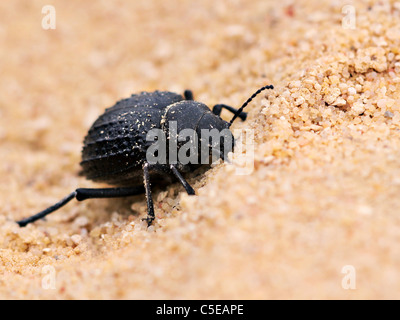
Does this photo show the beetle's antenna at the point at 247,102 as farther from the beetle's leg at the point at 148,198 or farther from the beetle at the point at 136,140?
the beetle's leg at the point at 148,198

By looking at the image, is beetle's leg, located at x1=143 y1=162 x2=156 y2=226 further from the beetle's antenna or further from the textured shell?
the beetle's antenna

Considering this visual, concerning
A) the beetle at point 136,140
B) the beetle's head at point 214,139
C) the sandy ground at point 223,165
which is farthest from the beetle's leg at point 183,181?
the beetle's head at point 214,139

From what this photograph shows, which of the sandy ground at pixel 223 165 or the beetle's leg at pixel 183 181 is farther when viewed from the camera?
the beetle's leg at pixel 183 181

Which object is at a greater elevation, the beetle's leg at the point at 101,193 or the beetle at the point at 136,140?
the beetle at the point at 136,140

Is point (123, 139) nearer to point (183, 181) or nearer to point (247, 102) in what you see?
point (183, 181)

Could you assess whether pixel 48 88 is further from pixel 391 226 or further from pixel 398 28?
pixel 391 226
